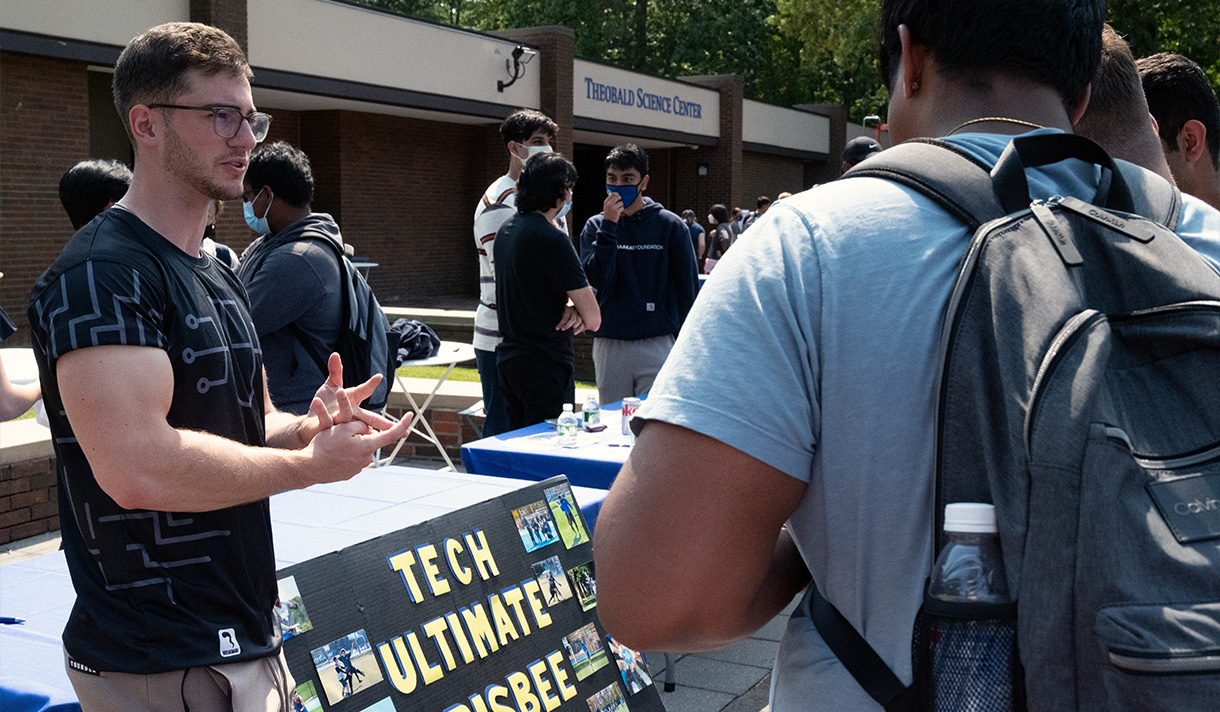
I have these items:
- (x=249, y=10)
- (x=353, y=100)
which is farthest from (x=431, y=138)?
(x=249, y=10)

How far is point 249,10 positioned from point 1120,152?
14578mm

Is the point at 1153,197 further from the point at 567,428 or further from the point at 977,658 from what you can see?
the point at 567,428

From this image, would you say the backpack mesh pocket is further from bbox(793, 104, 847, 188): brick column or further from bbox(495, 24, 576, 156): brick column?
bbox(793, 104, 847, 188): brick column

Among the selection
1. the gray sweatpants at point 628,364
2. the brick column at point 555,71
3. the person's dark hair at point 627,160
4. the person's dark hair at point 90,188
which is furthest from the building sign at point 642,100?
the person's dark hair at point 90,188

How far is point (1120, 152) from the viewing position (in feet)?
8.83

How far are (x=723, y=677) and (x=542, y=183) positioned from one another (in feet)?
8.42

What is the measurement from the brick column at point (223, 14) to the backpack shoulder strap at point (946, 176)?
1454cm

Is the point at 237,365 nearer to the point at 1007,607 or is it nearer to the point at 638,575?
the point at 638,575

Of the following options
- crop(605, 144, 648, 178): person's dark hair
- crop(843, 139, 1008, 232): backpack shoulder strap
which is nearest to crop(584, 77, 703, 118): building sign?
crop(605, 144, 648, 178): person's dark hair

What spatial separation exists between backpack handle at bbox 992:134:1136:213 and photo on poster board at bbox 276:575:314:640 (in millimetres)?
2025

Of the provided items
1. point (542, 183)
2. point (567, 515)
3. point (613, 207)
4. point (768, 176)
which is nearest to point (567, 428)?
point (567, 515)

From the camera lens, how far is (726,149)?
27109 mm

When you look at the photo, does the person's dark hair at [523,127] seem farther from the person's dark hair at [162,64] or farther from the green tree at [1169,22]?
the green tree at [1169,22]

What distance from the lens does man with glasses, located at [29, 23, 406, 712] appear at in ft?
6.04
